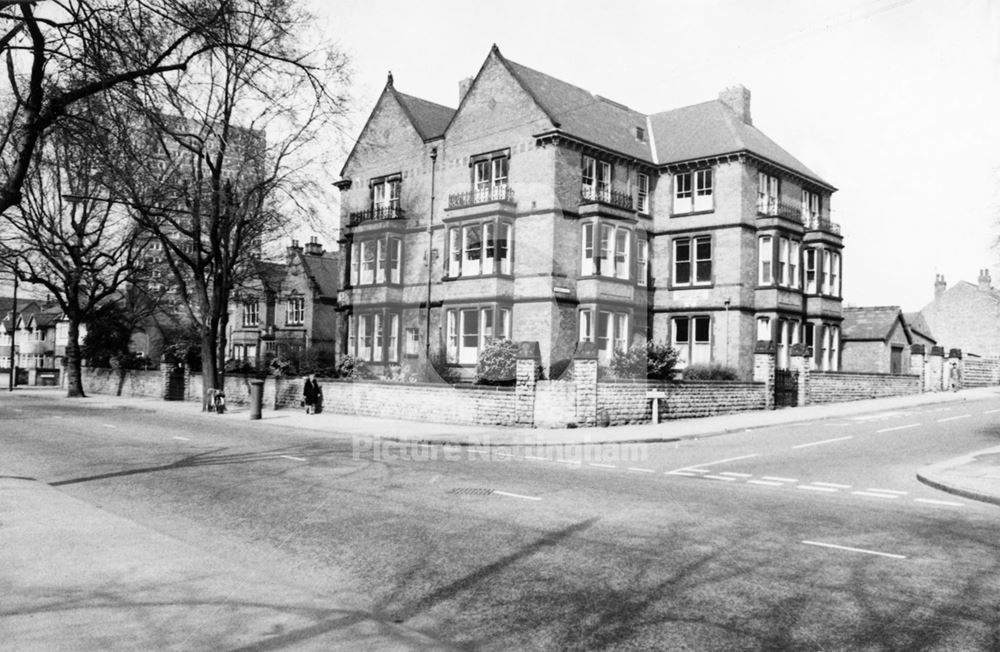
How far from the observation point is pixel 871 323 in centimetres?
4519

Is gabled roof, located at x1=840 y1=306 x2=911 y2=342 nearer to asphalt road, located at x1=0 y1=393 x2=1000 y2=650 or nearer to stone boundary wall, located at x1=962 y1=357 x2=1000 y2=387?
stone boundary wall, located at x1=962 y1=357 x2=1000 y2=387

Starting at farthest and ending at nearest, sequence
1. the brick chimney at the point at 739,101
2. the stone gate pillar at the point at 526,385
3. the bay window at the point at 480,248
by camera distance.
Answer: the brick chimney at the point at 739,101
the bay window at the point at 480,248
the stone gate pillar at the point at 526,385

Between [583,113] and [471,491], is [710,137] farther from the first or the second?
[471,491]

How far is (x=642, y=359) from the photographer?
27516 mm

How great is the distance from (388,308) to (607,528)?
29.9m

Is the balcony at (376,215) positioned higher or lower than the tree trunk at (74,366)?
higher

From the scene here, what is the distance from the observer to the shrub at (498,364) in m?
28.0

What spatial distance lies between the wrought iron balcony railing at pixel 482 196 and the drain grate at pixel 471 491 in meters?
22.7

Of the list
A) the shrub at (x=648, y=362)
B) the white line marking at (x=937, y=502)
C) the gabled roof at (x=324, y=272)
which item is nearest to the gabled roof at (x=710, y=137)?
the shrub at (x=648, y=362)

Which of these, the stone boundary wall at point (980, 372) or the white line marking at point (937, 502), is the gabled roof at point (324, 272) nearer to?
the stone boundary wall at point (980, 372)

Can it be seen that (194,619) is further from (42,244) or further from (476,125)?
(42,244)

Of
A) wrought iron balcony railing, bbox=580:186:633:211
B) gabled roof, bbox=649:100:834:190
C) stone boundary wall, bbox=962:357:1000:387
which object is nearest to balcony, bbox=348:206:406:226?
wrought iron balcony railing, bbox=580:186:633:211

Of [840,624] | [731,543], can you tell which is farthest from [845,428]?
[840,624]

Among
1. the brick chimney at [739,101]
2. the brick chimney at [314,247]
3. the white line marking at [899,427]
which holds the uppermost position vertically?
the brick chimney at [739,101]
